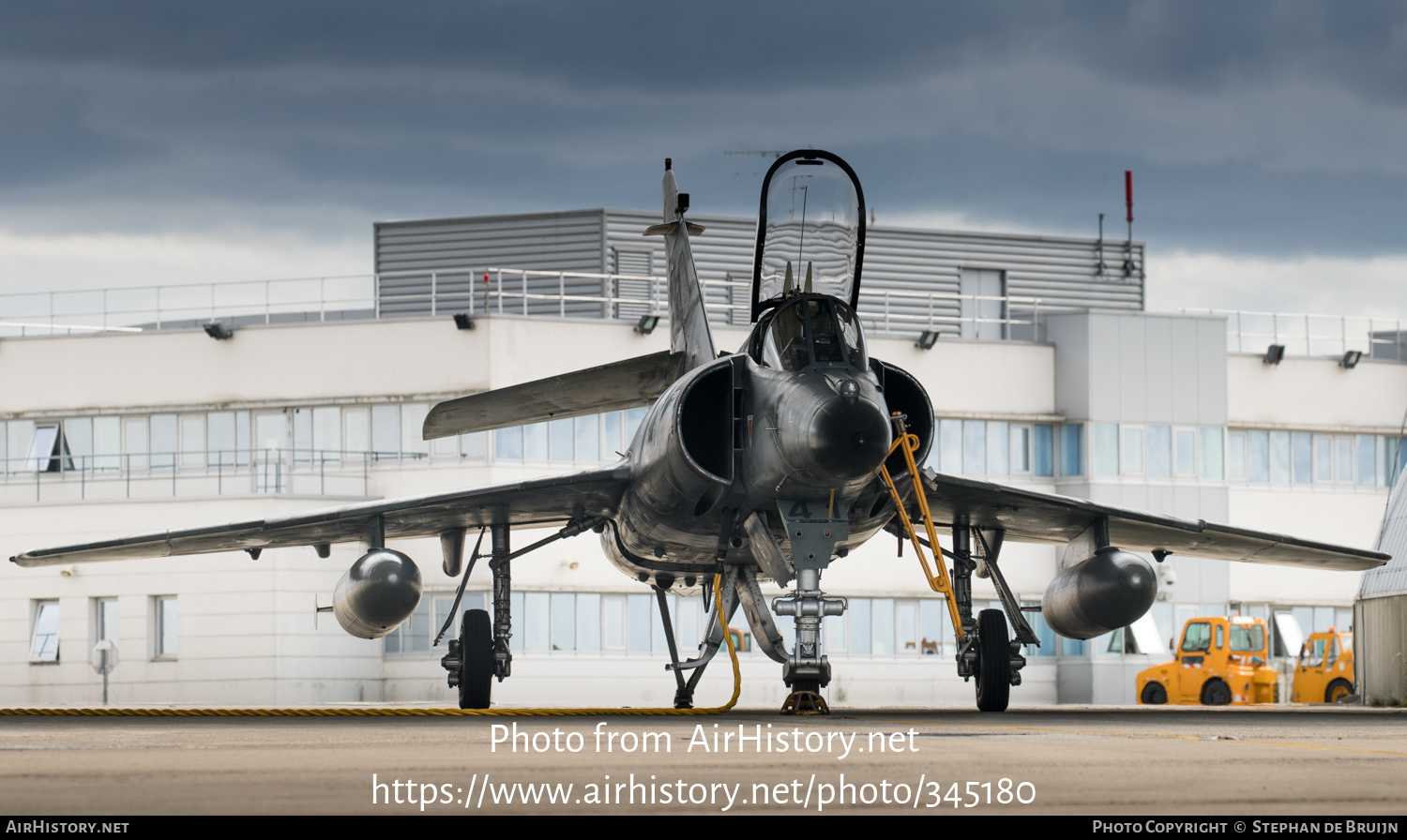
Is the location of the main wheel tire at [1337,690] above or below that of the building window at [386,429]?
below

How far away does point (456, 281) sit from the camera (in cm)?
4709

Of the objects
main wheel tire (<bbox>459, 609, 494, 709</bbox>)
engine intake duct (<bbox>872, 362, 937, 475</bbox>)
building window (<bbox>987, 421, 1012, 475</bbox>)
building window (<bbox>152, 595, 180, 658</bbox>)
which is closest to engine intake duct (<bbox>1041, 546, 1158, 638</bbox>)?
engine intake duct (<bbox>872, 362, 937, 475</bbox>)

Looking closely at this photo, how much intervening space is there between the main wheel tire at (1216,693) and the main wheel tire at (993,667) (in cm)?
1789

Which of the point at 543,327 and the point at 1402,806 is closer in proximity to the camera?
the point at 1402,806

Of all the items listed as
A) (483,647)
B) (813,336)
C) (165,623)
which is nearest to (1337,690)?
(483,647)

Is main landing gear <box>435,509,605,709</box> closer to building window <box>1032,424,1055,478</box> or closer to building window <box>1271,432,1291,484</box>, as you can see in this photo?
building window <box>1032,424,1055,478</box>

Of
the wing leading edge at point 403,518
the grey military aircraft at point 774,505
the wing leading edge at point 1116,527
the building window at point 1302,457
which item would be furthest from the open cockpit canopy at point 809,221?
the building window at point 1302,457

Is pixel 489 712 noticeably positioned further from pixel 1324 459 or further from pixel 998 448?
pixel 1324 459

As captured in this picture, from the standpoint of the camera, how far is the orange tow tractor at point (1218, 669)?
106 ft

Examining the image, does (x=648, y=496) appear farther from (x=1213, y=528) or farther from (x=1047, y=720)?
(x=1213, y=528)

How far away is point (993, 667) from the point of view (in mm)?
16188

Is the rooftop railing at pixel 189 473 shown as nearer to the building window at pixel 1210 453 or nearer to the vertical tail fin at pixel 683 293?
the vertical tail fin at pixel 683 293
